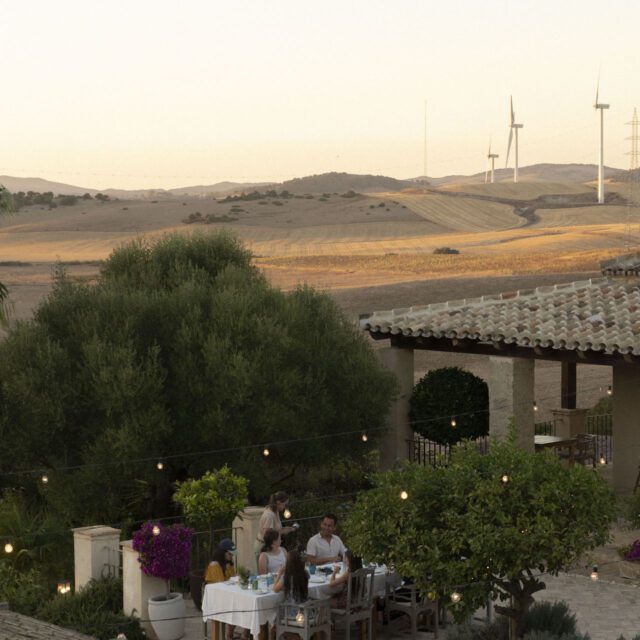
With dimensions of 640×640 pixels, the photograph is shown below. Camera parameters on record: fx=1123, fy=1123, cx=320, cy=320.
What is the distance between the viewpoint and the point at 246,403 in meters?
17.6

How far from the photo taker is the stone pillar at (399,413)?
19.7 meters

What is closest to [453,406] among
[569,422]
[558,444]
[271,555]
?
[558,444]

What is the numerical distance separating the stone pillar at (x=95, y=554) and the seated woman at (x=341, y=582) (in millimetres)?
3093

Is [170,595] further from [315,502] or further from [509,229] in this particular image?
[509,229]

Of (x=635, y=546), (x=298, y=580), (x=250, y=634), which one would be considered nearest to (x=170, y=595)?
(x=250, y=634)

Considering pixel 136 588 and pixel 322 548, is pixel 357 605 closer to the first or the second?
pixel 322 548

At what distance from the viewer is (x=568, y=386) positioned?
80.3ft

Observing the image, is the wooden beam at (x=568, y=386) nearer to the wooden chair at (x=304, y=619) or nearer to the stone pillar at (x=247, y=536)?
the stone pillar at (x=247, y=536)

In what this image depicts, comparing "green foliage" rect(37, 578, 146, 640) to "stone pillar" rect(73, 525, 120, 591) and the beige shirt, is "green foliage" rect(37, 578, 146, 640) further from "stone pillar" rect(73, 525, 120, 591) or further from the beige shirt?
the beige shirt

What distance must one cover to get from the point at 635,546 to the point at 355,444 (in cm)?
538

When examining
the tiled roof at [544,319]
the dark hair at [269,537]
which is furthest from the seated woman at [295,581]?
the tiled roof at [544,319]

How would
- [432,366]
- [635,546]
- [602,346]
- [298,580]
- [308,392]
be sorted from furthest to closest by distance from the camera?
[432,366] → [308,392] → [602,346] → [635,546] → [298,580]

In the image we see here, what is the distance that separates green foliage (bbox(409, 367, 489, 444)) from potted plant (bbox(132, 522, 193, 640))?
7.48m

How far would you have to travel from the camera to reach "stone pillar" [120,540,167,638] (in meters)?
12.5
